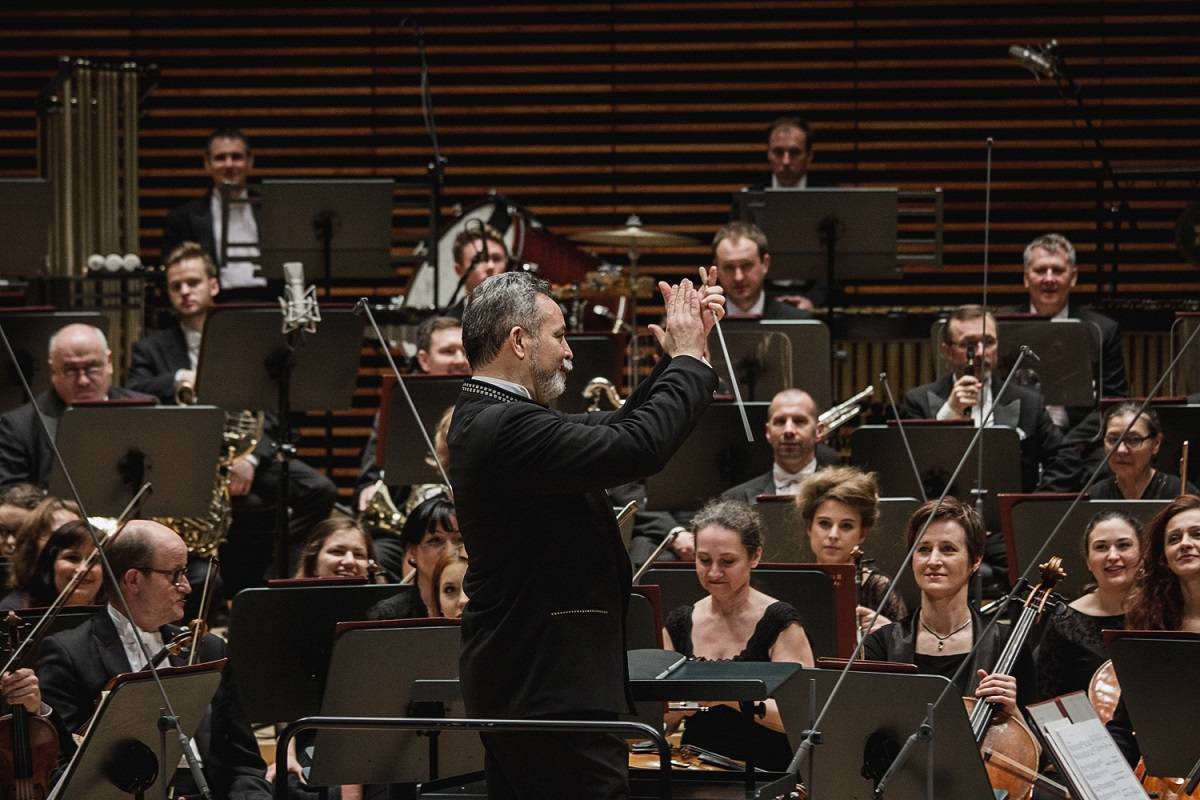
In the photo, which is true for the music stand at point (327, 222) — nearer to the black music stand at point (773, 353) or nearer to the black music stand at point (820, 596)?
the black music stand at point (773, 353)

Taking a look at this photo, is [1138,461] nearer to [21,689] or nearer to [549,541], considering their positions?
[549,541]

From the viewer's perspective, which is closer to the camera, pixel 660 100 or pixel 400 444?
pixel 400 444

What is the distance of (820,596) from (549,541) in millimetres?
1671

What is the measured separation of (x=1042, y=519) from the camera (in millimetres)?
4777

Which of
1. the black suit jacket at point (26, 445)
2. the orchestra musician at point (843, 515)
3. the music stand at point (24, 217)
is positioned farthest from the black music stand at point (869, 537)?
the music stand at point (24, 217)

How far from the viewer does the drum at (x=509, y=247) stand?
7664mm

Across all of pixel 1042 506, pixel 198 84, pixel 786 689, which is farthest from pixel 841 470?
pixel 198 84

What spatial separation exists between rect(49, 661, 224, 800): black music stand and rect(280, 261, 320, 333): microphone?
235cm

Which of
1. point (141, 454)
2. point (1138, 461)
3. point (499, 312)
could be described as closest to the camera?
point (499, 312)

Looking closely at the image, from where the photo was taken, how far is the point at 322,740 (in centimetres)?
383

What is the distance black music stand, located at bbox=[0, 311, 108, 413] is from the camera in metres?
6.12

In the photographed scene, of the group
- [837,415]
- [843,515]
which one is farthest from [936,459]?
[837,415]

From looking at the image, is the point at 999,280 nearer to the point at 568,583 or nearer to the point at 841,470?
the point at 841,470

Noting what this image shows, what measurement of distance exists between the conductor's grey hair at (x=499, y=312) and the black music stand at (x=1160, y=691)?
4.91 feet
